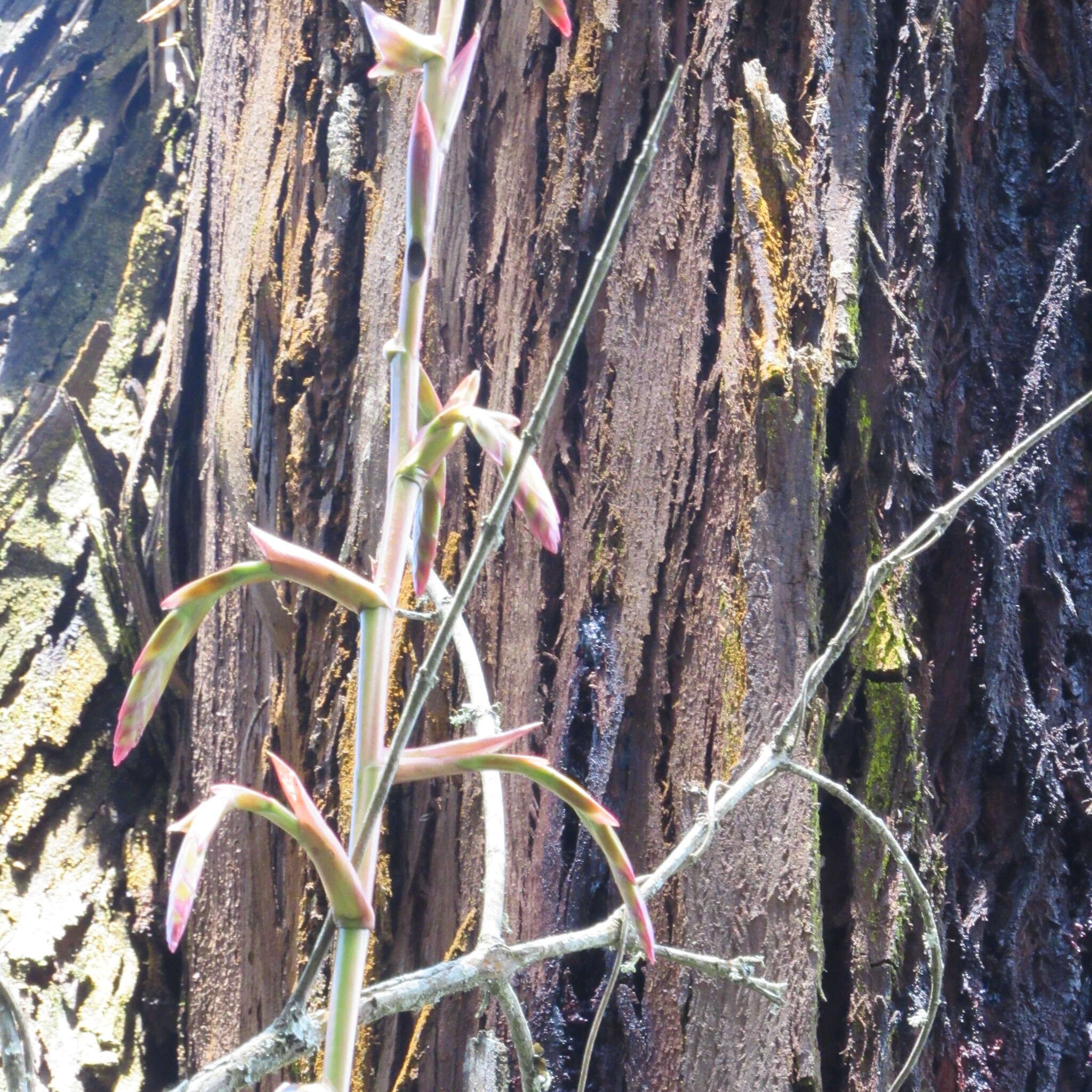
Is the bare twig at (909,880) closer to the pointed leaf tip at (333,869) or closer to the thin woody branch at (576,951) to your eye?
the thin woody branch at (576,951)

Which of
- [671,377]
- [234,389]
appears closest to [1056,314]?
[671,377]

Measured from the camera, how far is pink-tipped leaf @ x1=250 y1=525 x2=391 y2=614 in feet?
1.16

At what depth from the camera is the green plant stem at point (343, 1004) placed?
0.33 metres

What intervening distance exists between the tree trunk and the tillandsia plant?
0.94 ft

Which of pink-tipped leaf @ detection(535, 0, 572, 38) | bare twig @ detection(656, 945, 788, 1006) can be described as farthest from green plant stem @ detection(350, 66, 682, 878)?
bare twig @ detection(656, 945, 788, 1006)

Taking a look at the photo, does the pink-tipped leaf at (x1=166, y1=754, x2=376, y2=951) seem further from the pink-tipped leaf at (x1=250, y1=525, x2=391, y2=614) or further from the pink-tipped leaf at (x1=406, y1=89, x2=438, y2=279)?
the pink-tipped leaf at (x1=406, y1=89, x2=438, y2=279)

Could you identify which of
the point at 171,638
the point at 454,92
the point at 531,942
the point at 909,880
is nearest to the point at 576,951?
the point at 531,942

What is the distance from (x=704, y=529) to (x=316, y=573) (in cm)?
45

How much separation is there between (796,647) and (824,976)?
22cm

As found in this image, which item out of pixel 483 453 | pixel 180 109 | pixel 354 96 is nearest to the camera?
pixel 483 453

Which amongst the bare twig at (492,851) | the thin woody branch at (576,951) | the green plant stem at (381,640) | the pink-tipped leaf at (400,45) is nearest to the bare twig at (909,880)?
the thin woody branch at (576,951)

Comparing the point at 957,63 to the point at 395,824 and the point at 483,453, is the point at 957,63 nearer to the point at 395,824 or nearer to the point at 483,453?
the point at 483,453

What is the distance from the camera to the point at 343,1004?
0.33m

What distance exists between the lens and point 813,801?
713mm
